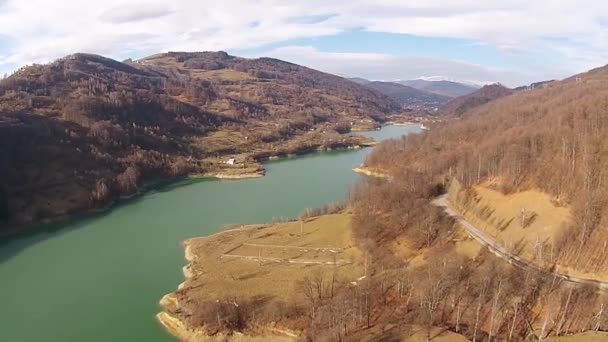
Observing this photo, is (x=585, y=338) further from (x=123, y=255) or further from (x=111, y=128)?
(x=111, y=128)

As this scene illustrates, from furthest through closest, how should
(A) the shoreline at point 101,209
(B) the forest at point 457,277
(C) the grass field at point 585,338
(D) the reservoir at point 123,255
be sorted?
(A) the shoreline at point 101,209
(D) the reservoir at point 123,255
(B) the forest at point 457,277
(C) the grass field at point 585,338

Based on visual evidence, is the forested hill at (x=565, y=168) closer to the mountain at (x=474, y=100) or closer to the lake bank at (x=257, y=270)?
the lake bank at (x=257, y=270)

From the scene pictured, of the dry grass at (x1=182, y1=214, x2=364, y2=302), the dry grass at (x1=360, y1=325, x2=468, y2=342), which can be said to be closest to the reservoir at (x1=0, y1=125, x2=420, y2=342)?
the dry grass at (x1=182, y1=214, x2=364, y2=302)

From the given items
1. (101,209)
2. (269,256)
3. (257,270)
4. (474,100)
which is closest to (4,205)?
(101,209)

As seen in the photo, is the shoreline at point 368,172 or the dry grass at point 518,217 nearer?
the dry grass at point 518,217

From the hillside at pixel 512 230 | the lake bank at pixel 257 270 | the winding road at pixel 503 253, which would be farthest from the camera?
the lake bank at pixel 257 270

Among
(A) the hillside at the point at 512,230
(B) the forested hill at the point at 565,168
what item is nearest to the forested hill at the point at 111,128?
(A) the hillside at the point at 512,230

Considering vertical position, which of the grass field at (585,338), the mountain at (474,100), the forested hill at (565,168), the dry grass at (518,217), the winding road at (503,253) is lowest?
the grass field at (585,338)
